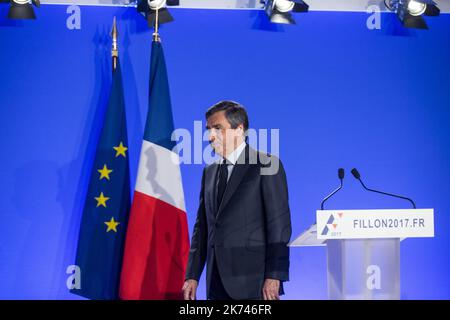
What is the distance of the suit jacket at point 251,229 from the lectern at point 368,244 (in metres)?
0.28

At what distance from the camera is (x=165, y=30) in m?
5.07

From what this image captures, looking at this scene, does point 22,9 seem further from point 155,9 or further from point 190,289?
point 190,289

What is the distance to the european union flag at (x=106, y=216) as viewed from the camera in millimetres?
4387

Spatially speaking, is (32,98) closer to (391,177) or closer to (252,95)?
(252,95)

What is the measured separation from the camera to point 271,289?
3.14m

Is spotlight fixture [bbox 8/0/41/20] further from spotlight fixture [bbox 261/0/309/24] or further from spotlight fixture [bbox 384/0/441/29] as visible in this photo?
spotlight fixture [bbox 384/0/441/29]

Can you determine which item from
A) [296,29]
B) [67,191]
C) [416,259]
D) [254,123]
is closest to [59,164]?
[67,191]

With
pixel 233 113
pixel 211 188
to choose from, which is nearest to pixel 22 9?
pixel 233 113

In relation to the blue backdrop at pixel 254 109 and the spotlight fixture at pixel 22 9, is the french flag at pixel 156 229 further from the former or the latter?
the spotlight fixture at pixel 22 9

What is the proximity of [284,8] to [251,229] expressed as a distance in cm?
234

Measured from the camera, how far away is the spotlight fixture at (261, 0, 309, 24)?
494cm

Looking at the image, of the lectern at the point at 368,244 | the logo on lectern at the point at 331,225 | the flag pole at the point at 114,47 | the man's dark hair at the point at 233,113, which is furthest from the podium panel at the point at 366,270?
the flag pole at the point at 114,47

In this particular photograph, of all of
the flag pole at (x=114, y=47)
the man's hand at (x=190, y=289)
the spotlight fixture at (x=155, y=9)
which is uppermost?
the spotlight fixture at (x=155, y=9)

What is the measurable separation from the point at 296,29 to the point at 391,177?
1430mm
